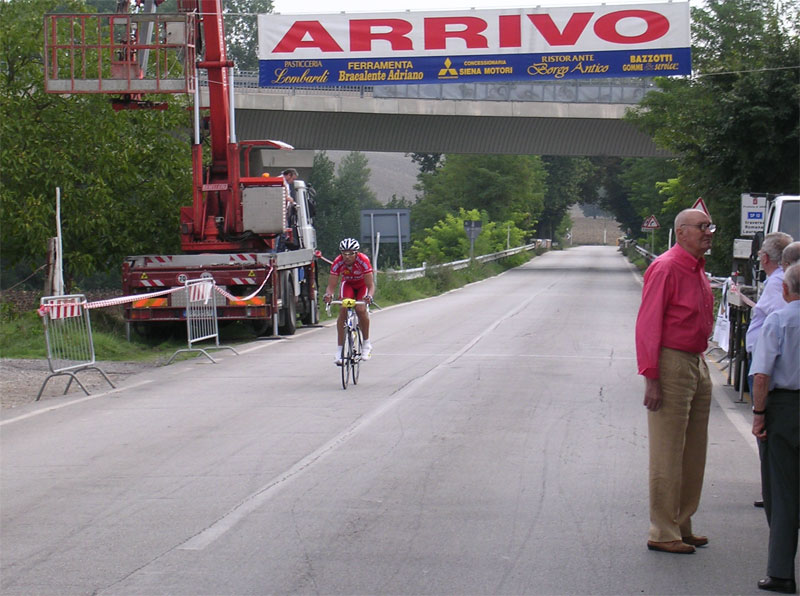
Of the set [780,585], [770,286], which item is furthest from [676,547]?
[770,286]

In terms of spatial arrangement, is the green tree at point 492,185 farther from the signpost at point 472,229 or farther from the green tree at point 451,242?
the signpost at point 472,229

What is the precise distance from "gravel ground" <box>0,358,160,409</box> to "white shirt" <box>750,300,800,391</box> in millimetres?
8963

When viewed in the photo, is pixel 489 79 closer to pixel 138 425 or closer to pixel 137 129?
pixel 137 129

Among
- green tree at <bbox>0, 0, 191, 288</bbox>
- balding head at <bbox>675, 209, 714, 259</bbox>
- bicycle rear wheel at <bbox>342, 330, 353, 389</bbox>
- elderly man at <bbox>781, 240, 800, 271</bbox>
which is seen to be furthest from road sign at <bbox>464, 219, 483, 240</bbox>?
balding head at <bbox>675, 209, 714, 259</bbox>

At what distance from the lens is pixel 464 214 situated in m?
60.2

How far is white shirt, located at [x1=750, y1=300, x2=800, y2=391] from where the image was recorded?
5.72m

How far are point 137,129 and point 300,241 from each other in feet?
14.8

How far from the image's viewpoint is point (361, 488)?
26.0 feet

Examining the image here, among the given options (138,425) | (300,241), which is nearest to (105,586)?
(138,425)

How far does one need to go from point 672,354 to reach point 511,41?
1755cm

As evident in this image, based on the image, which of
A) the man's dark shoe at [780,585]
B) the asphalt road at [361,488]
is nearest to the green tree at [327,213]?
the asphalt road at [361,488]

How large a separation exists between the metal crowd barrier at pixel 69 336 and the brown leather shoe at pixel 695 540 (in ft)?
27.8

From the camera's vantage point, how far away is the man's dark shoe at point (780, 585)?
5.66 metres

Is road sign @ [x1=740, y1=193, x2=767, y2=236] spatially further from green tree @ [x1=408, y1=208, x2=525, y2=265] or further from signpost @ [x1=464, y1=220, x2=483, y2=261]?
green tree @ [x1=408, y1=208, x2=525, y2=265]
